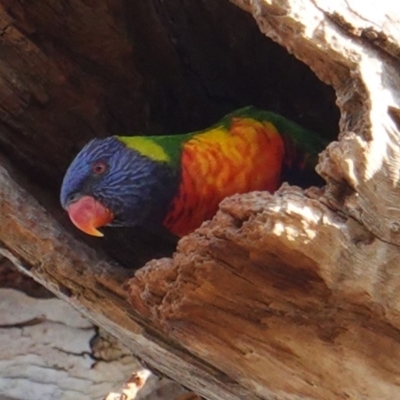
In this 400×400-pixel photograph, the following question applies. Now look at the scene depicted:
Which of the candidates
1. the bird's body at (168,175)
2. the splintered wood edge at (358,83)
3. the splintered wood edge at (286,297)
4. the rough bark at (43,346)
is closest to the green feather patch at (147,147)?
the bird's body at (168,175)

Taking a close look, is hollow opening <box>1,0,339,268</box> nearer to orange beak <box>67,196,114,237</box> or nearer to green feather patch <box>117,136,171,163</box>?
orange beak <box>67,196,114,237</box>

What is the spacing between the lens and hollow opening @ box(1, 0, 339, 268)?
1921 millimetres

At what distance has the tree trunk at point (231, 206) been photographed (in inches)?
45.1

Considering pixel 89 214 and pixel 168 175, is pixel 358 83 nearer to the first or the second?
pixel 168 175

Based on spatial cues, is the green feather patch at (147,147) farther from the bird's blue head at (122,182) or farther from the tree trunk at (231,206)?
the tree trunk at (231,206)

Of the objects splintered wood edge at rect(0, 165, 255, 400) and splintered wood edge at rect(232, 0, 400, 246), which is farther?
splintered wood edge at rect(0, 165, 255, 400)

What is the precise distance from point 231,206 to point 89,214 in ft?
1.73

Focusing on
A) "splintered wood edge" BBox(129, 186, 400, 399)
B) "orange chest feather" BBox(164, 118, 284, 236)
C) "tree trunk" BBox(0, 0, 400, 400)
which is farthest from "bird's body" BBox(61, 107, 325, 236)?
"splintered wood edge" BBox(129, 186, 400, 399)

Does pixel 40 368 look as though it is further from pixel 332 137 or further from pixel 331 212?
pixel 331 212

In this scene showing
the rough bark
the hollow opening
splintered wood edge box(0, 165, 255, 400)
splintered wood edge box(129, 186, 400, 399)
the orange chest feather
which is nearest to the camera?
splintered wood edge box(129, 186, 400, 399)

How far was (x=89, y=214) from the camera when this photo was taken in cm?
161

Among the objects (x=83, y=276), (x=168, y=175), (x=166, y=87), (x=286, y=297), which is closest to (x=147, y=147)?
(x=168, y=175)

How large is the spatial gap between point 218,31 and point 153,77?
0.24m

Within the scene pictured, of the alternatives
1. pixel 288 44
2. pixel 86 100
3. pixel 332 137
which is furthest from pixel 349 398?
pixel 86 100
